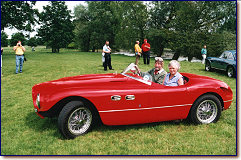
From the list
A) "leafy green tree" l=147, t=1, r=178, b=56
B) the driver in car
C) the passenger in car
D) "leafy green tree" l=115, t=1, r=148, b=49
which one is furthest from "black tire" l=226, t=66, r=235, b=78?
"leafy green tree" l=115, t=1, r=148, b=49

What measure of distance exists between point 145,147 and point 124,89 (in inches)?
43.7

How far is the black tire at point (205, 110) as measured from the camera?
4.36 metres

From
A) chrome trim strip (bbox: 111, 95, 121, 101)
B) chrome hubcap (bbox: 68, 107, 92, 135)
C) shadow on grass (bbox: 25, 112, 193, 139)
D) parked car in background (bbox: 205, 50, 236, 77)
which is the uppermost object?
parked car in background (bbox: 205, 50, 236, 77)

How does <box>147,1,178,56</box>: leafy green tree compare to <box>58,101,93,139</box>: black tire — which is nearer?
<box>58,101,93,139</box>: black tire

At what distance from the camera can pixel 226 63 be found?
11.6m

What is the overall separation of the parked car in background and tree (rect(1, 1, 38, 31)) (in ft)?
71.9

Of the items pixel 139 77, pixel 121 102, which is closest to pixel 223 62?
pixel 139 77

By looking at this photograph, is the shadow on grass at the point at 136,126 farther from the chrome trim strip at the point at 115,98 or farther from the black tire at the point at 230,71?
the black tire at the point at 230,71

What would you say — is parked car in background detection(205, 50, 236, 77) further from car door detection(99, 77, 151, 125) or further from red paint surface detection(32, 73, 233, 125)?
car door detection(99, 77, 151, 125)

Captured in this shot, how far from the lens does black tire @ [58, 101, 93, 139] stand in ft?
11.9

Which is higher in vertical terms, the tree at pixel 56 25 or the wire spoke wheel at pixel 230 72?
the tree at pixel 56 25

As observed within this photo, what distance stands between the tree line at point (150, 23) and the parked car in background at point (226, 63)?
13756 mm

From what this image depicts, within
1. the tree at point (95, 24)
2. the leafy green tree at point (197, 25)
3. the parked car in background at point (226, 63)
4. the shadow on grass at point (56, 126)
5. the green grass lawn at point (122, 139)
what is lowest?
the green grass lawn at point (122, 139)

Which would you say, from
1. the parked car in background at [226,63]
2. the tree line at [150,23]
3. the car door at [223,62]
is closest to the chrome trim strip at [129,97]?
the parked car in background at [226,63]
